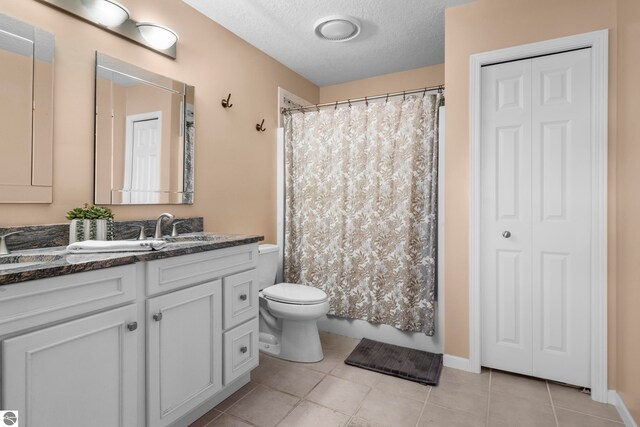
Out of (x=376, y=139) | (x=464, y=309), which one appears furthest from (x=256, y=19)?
(x=464, y=309)

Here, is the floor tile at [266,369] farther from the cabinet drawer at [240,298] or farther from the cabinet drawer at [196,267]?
the cabinet drawer at [196,267]

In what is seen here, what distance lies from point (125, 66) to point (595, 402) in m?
3.22

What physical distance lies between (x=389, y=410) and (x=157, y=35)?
8.15ft

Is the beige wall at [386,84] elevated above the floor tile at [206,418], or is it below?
above

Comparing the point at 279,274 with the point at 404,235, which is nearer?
the point at 404,235

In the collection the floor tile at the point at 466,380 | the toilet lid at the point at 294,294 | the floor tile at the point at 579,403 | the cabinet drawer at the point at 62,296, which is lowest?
the floor tile at the point at 579,403

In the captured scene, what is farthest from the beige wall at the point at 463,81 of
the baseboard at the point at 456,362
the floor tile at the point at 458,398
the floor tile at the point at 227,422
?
the floor tile at the point at 227,422

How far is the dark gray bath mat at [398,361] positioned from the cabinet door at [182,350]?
40.9 inches

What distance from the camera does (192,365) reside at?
5.29ft

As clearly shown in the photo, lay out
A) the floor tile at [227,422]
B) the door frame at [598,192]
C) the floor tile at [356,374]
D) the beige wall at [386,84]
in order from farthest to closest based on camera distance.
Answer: the beige wall at [386,84] → the floor tile at [356,374] → the door frame at [598,192] → the floor tile at [227,422]

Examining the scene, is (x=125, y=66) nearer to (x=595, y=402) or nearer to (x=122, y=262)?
(x=122, y=262)

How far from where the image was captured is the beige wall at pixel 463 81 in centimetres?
208

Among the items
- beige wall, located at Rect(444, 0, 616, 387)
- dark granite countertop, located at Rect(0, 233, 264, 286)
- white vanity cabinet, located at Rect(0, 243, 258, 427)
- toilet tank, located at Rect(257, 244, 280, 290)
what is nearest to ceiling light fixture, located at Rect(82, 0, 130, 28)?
dark granite countertop, located at Rect(0, 233, 264, 286)

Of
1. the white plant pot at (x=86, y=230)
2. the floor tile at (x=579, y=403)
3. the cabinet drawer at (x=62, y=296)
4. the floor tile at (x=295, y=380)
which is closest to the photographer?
the cabinet drawer at (x=62, y=296)
